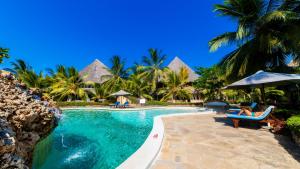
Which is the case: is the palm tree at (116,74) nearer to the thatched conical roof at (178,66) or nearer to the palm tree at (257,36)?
the thatched conical roof at (178,66)

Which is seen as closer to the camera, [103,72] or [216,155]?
[216,155]

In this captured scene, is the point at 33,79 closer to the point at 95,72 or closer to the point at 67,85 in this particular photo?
the point at 67,85

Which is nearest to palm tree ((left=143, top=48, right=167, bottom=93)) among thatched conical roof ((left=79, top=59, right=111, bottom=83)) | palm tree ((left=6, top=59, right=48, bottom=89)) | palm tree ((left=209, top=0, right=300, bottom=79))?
thatched conical roof ((left=79, top=59, right=111, bottom=83))

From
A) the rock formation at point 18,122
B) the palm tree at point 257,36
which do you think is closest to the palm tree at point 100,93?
the palm tree at point 257,36

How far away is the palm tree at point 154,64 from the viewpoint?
75.8ft

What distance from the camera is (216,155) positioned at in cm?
296

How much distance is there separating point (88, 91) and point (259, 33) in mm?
22001

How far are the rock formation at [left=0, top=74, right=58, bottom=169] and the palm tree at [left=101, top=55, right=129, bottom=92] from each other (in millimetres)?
18295

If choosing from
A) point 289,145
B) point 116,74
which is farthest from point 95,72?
point 289,145

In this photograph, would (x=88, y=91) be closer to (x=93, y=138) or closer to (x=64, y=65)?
(x=64, y=65)

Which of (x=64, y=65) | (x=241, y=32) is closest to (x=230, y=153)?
(x=241, y=32)

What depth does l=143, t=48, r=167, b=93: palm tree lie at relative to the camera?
23.1 metres

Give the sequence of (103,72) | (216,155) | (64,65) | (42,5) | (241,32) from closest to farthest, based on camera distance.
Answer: (216,155)
(241,32)
(42,5)
(64,65)
(103,72)

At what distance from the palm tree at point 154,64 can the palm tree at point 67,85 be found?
10.3 m
